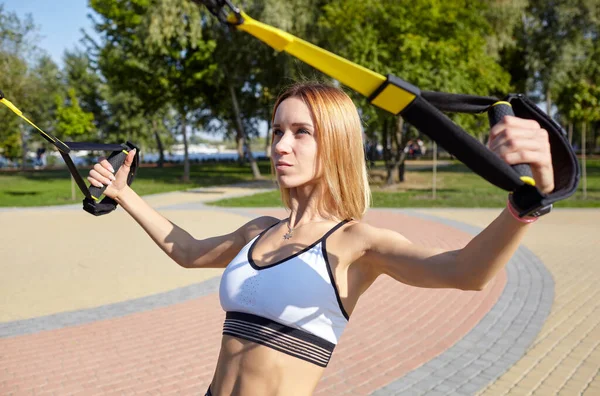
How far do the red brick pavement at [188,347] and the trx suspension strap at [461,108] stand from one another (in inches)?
150

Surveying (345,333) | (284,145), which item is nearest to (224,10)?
(284,145)

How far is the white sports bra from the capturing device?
1.52m

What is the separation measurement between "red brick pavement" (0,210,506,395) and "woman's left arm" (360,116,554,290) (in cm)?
324

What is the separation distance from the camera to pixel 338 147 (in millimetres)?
1610

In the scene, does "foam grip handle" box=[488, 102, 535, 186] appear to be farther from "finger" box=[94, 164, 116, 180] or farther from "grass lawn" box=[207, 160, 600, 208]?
"grass lawn" box=[207, 160, 600, 208]

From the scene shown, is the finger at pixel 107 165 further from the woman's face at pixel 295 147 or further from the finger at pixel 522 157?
the finger at pixel 522 157

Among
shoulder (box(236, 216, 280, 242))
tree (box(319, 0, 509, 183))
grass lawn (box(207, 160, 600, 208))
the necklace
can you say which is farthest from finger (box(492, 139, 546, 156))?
tree (box(319, 0, 509, 183))

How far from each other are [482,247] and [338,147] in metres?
0.55

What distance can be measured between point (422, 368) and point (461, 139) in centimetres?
438

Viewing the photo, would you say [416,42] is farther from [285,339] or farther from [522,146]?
[522,146]

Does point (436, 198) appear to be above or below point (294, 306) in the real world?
below

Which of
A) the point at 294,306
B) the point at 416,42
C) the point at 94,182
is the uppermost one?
the point at 416,42

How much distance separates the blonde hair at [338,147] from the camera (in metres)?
1.60

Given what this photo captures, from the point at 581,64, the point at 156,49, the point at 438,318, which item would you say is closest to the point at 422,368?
the point at 438,318
